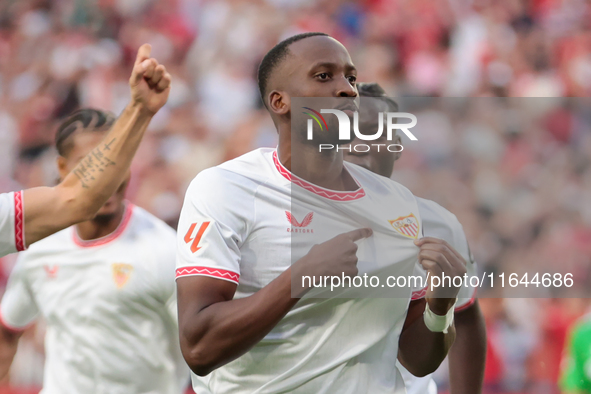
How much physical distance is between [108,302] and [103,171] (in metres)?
1.25

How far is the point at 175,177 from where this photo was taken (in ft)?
27.2

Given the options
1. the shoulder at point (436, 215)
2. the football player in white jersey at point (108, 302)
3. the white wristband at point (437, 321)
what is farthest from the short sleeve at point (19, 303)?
the white wristband at point (437, 321)

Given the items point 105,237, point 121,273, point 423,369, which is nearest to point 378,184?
point 423,369

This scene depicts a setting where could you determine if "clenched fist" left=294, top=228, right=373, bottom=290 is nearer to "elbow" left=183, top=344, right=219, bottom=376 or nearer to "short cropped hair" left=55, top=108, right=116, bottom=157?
"elbow" left=183, top=344, right=219, bottom=376

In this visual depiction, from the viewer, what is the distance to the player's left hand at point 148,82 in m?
2.84

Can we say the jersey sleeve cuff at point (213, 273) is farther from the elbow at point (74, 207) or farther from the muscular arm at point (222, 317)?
the elbow at point (74, 207)

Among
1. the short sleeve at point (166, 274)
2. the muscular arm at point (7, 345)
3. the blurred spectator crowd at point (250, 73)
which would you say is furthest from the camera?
the blurred spectator crowd at point (250, 73)

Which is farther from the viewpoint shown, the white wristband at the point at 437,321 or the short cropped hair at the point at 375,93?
the short cropped hair at the point at 375,93

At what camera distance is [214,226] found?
240 cm

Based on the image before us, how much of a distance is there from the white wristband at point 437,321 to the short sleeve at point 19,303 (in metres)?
2.50

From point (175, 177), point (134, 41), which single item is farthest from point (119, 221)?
point (134, 41)

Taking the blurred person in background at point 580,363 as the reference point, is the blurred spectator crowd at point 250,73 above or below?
above

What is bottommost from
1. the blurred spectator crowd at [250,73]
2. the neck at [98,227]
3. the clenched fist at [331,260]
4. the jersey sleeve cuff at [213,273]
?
the jersey sleeve cuff at [213,273]

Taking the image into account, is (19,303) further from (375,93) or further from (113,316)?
(375,93)
